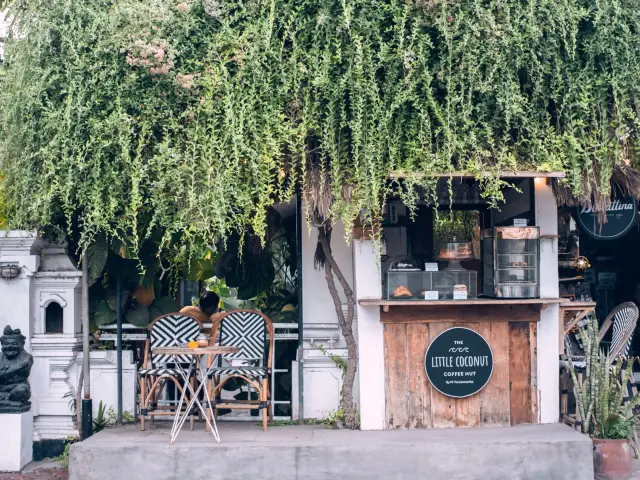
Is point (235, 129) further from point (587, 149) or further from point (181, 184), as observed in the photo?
point (587, 149)

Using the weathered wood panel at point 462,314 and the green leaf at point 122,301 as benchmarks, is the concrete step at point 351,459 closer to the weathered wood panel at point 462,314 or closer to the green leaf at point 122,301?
the weathered wood panel at point 462,314

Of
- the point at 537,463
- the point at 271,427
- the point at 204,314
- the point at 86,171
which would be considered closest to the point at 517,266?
the point at 537,463

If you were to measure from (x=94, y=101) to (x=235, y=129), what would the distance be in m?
1.35

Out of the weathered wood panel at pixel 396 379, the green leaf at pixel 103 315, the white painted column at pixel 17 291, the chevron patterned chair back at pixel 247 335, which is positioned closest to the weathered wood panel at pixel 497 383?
the weathered wood panel at pixel 396 379

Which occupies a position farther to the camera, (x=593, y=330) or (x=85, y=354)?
Answer: (x=85, y=354)

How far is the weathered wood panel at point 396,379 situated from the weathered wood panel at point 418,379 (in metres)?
0.05

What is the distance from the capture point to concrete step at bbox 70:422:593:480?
284 inches

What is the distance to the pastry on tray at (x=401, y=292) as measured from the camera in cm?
787

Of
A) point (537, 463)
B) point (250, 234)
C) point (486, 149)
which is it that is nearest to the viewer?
point (537, 463)

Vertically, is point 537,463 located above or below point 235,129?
below

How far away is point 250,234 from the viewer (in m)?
9.27

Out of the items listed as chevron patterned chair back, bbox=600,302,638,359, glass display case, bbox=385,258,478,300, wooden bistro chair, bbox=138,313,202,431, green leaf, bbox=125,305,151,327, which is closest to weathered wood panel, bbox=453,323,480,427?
glass display case, bbox=385,258,478,300

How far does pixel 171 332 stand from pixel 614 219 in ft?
17.2

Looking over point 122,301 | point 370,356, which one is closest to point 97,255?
point 122,301
